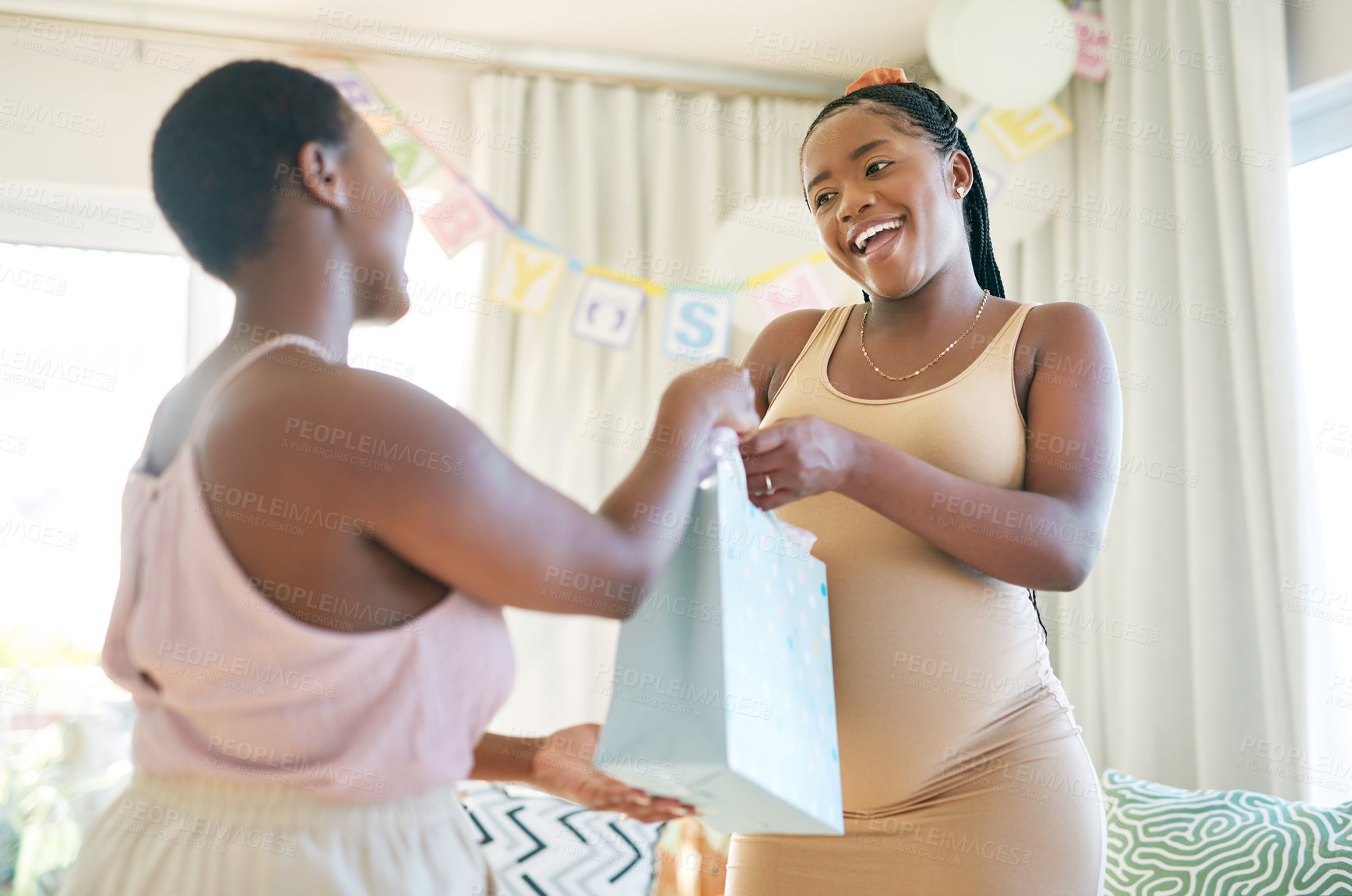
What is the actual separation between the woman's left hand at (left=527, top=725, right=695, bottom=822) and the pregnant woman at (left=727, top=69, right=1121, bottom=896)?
25 centimetres

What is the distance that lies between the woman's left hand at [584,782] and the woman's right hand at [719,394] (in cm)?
28

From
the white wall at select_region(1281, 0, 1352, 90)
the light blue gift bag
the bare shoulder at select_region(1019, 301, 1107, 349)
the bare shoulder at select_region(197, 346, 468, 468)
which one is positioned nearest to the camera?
the bare shoulder at select_region(197, 346, 468, 468)

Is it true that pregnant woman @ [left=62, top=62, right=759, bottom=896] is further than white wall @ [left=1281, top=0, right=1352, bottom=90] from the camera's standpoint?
No

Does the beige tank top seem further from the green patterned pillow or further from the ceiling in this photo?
the ceiling

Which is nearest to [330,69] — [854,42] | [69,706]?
[854,42]

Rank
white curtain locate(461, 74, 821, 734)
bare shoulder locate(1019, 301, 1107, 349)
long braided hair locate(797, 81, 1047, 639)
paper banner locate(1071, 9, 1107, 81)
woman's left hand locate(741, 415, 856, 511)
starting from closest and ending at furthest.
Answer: woman's left hand locate(741, 415, 856, 511) < bare shoulder locate(1019, 301, 1107, 349) < long braided hair locate(797, 81, 1047, 639) < paper banner locate(1071, 9, 1107, 81) < white curtain locate(461, 74, 821, 734)

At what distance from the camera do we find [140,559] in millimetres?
670

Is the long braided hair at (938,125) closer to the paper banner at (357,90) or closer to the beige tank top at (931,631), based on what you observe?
the beige tank top at (931,631)

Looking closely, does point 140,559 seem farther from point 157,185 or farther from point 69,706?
point 69,706

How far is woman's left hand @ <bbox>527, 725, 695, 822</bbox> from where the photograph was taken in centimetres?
84

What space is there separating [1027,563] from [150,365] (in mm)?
2838

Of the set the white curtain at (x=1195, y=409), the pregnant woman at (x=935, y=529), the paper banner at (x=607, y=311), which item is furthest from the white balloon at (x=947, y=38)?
the pregnant woman at (x=935, y=529)

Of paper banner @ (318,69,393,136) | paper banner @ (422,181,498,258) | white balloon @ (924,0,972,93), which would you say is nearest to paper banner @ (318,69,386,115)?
paper banner @ (318,69,393,136)

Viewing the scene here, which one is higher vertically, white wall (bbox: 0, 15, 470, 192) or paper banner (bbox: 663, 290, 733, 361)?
white wall (bbox: 0, 15, 470, 192)
